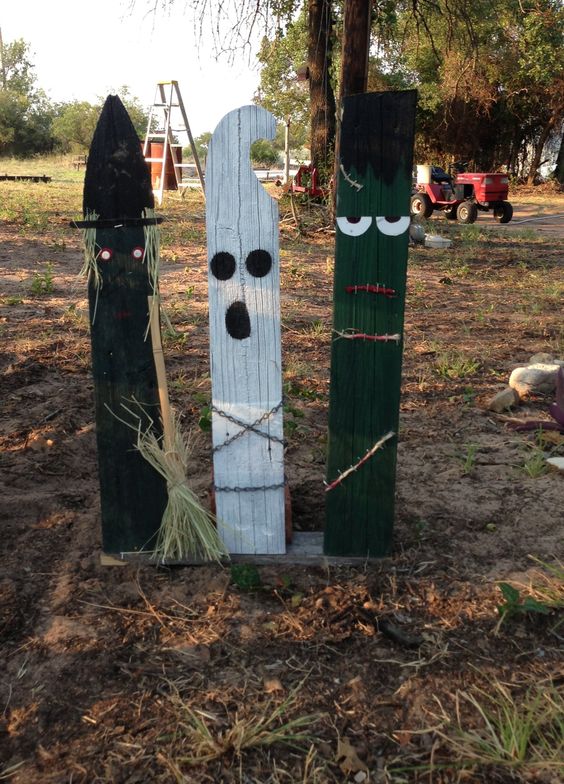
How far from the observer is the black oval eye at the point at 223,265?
254 centimetres

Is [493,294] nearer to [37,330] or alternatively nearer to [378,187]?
[37,330]

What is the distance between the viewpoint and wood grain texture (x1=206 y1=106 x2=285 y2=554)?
249cm

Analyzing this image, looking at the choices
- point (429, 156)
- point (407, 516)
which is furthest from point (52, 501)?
point (429, 156)

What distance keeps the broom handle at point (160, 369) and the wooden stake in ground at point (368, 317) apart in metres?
0.58

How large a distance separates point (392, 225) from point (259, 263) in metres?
0.46

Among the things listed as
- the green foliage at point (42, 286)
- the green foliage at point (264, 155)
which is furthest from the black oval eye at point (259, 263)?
the green foliage at point (264, 155)

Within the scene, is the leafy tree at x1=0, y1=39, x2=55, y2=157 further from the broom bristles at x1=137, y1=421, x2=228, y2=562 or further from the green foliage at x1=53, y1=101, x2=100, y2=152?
the broom bristles at x1=137, y1=421, x2=228, y2=562

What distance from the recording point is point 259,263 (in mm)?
2547

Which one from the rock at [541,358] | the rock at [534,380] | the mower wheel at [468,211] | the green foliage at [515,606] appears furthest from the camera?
the mower wheel at [468,211]

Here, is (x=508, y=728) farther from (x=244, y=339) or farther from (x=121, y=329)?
(x=121, y=329)

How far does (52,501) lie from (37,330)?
288 centimetres

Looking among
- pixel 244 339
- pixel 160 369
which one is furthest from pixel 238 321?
pixel 160 369

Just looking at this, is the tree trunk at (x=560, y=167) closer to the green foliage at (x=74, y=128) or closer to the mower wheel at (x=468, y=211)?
the mower wheel at (x=468, y=211)

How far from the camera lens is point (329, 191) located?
38.8 feet
